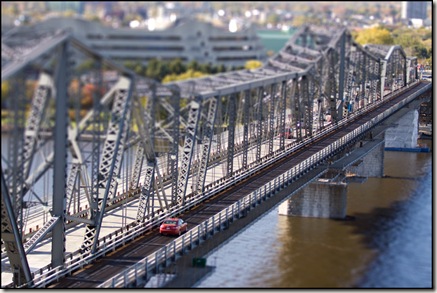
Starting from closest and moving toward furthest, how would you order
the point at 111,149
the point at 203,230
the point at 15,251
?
1. the point at 15,251
2. the point at 111,149
3. the point at 203,230

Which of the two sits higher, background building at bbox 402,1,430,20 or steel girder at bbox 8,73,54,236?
steel girder at bbox 8,73,54,236

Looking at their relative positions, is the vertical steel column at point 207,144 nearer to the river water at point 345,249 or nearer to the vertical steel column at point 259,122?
the river water at point 345,249

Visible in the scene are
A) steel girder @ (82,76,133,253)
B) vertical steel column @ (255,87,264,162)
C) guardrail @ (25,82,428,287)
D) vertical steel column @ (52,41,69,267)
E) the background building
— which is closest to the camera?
vertical steel column @ (52,41,69,267)

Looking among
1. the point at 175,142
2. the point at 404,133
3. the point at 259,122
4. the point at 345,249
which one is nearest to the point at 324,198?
the point at 259,122

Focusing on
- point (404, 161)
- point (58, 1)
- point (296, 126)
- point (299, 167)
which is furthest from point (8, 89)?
point (404, 161)

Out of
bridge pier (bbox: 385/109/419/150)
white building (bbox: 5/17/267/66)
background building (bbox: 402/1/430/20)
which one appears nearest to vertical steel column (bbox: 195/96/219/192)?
white building (bbox: 5/17/267/66)

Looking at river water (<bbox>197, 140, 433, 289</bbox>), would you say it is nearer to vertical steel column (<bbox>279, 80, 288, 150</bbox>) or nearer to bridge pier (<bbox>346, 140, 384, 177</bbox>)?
bridge pier (<bbox>346, 140, 384, 177</bbox>)

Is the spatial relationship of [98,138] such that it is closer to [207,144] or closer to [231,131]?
[207,144]
